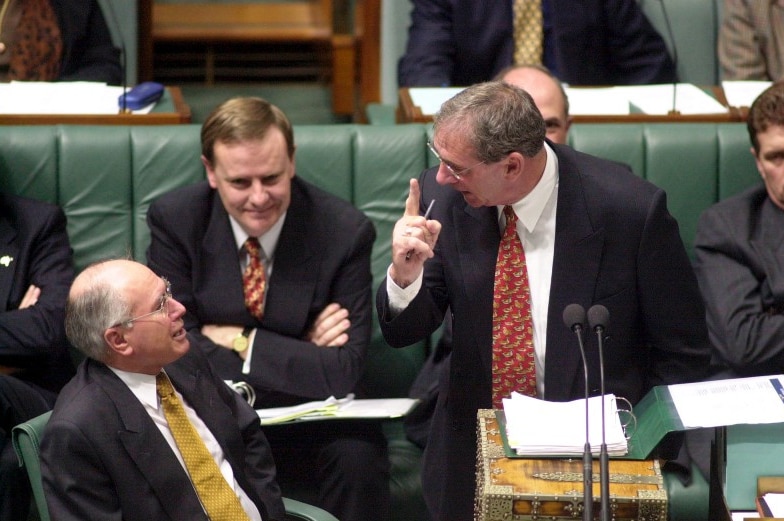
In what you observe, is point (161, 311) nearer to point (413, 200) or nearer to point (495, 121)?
point (413, 200)

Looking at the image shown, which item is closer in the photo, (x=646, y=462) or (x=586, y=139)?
→ (x=646, y=462)

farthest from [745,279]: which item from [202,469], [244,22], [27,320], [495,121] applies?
[244,22]

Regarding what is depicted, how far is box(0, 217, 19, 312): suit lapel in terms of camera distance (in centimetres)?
322

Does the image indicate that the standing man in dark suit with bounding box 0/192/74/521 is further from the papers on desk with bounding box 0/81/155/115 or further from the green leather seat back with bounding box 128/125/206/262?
the papers on desk with bounding box 0/81/155/115

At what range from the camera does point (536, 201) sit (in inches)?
100.0

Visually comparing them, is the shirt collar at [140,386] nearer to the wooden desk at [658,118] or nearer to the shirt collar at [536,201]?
the shirt collar at [536,201]

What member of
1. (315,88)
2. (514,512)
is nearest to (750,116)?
(514,512)

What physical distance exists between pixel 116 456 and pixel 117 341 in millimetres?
228

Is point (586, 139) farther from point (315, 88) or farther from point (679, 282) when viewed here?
point (315, 88)

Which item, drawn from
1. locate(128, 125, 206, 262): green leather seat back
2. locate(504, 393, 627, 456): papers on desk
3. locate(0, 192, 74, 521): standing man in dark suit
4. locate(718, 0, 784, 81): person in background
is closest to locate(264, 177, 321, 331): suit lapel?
locate(128, 125, 206, 262): green leather seat back

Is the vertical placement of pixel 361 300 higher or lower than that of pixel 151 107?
lower

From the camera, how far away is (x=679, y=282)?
8.27 feet

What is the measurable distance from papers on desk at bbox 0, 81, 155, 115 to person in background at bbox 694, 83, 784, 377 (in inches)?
68.1

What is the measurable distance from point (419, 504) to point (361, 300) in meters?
0.54
